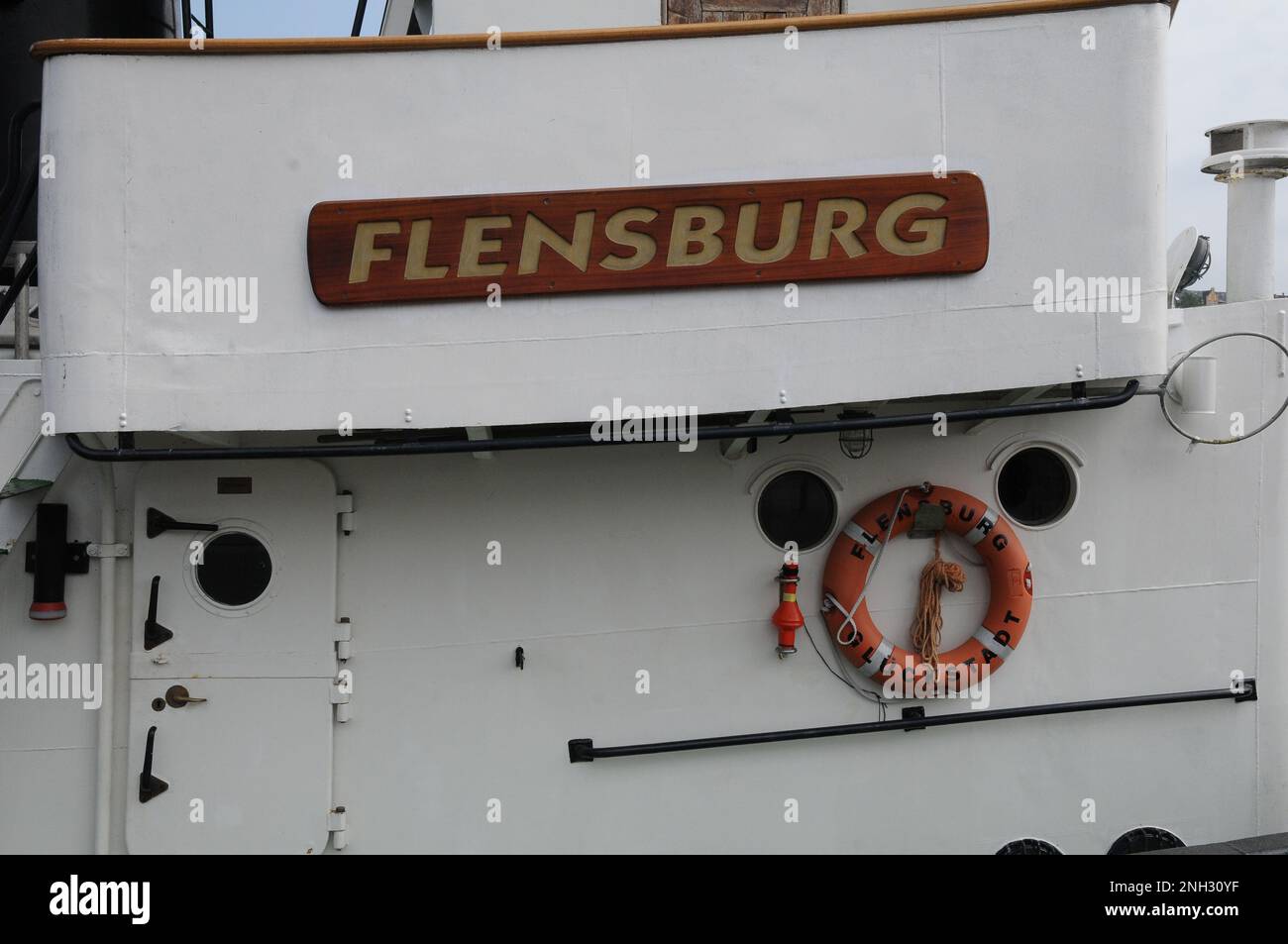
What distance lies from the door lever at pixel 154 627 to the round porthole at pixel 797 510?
7.26 feet

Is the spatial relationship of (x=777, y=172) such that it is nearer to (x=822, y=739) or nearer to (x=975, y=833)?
(x=822, y=739)

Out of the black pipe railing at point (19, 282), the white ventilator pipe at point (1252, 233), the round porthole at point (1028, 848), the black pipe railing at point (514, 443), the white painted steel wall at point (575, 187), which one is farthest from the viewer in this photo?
the white ventilator pipe at point (1252, 233)

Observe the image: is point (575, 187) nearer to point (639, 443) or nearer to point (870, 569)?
point (639, 443)

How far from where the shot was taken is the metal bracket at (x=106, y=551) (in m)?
3.35

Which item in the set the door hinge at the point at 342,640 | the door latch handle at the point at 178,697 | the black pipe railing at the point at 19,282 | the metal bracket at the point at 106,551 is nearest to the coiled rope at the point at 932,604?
the door hinge at the point at 342,640

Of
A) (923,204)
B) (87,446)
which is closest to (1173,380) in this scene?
(923,204)

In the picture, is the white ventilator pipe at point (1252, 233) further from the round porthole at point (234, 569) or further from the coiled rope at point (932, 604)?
the round porthole at point (234, 569)

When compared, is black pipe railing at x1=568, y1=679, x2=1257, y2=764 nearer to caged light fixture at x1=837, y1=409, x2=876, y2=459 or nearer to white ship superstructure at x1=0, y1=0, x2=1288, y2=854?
white ship superstructure at x1=0, y1=0, x2=1288, y2=854

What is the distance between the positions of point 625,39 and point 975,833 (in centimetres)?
311

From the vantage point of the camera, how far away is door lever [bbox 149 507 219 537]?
3350 millimetres

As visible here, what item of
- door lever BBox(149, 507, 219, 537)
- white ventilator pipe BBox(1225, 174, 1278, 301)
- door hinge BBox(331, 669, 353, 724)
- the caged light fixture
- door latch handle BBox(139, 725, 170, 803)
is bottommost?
door latch handle BBox(139, 725, 170, 803)

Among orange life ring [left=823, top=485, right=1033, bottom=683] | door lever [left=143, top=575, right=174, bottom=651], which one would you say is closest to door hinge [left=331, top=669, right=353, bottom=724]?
door lever [left=143, top=575, right=174, bottom=651]

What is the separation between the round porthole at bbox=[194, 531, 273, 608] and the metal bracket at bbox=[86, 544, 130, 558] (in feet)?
0.92

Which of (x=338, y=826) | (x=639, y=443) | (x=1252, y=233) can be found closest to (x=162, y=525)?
(x=338, y=826)
